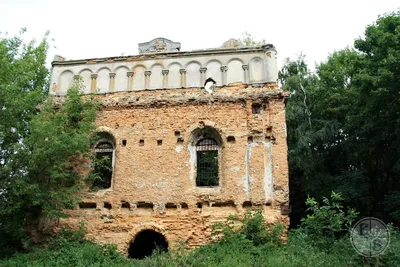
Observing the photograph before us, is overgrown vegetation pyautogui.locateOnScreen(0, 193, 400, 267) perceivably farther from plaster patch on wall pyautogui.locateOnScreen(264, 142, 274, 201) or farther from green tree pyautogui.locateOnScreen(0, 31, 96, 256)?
green tree pyautogui.locateOnScreen(0, 31, 96, 256)

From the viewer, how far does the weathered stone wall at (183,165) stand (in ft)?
35.6

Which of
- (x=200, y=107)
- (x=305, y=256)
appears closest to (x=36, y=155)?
(x=200, y=107)

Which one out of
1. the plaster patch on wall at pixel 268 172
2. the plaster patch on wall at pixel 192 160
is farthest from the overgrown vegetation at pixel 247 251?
the plaster patch on wall at pixel 192 160

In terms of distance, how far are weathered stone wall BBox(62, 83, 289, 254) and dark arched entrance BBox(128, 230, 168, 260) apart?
2.60 feet

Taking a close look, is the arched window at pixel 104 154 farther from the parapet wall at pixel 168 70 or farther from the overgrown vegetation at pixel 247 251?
the overgrown vegetation at pixel 247 251

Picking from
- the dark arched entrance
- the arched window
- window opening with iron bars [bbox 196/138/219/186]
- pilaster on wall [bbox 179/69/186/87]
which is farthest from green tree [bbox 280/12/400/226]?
the arched window

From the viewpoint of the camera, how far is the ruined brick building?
35.8ft

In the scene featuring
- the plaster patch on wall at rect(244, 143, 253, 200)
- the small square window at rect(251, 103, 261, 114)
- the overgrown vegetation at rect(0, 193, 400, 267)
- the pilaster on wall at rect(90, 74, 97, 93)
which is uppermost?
the pilaster on wall at rect(90, 74, 97, 93)

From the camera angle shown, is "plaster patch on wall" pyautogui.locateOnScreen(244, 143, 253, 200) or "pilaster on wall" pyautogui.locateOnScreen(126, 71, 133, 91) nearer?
"plaster patch on wall" pyautogui.locateOnScreen(244, 143, 253, 200)

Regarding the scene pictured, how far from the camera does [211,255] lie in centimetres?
944

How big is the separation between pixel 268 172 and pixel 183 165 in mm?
2503

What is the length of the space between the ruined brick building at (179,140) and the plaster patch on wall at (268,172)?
0.09ft

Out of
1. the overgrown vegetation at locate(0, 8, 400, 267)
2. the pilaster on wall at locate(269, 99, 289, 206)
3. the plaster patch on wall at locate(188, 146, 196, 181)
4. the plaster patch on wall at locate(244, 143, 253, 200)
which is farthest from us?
the plaster patch on wall at locate(188, 146, 196, 181)

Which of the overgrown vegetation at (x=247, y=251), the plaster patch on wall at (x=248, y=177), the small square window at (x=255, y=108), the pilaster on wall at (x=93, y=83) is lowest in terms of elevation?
the overgrown vegetation at (x=247, y=251)
